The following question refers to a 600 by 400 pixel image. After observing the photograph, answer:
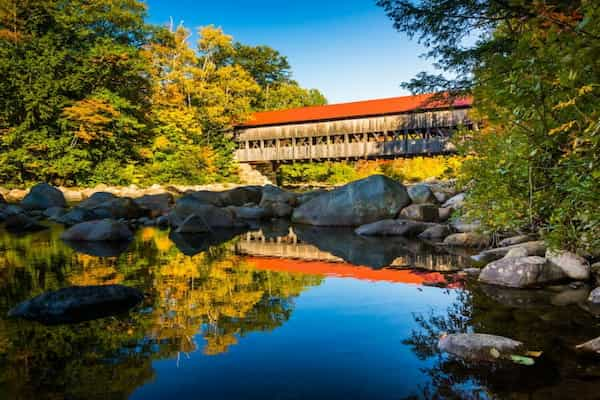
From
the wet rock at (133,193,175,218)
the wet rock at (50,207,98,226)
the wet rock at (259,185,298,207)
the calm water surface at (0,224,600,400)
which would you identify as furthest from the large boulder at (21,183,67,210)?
the calm water surface at (0,224,600,400)

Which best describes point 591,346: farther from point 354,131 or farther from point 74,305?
point 354,131

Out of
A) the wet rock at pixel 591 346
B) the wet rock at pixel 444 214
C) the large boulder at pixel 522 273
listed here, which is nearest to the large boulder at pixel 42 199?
the wet rock at pixel 444 214

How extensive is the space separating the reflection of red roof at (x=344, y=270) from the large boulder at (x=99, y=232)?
323 centimetres

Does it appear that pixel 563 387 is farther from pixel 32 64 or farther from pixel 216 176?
pixel 216 176

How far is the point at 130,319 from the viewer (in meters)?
3.68

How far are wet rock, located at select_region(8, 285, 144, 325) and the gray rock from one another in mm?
6145

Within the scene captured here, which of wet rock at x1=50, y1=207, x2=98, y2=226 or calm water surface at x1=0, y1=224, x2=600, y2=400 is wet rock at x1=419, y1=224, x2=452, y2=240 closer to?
calm water surface at x1=0, y1=224, x2=600, y2=400

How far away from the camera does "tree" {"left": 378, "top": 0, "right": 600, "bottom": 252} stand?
2.23 meters

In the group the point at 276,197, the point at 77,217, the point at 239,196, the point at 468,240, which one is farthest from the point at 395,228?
the point at 77,217

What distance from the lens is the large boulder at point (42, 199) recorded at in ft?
51.1

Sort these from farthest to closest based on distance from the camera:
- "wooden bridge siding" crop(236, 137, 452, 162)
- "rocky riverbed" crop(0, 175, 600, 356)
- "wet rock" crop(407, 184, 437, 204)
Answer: "wooden bridge siding" crop(236, 137, 452, 162) < "wet rock" crop(407, 184, 437, 204) < "rocky riverbed" crop(0, 175, 600, 356)

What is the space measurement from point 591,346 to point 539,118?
5.79 feet

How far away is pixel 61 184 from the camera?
24750mm

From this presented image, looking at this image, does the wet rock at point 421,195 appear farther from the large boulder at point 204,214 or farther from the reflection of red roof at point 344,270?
the reflection of red roof at point 344,270
